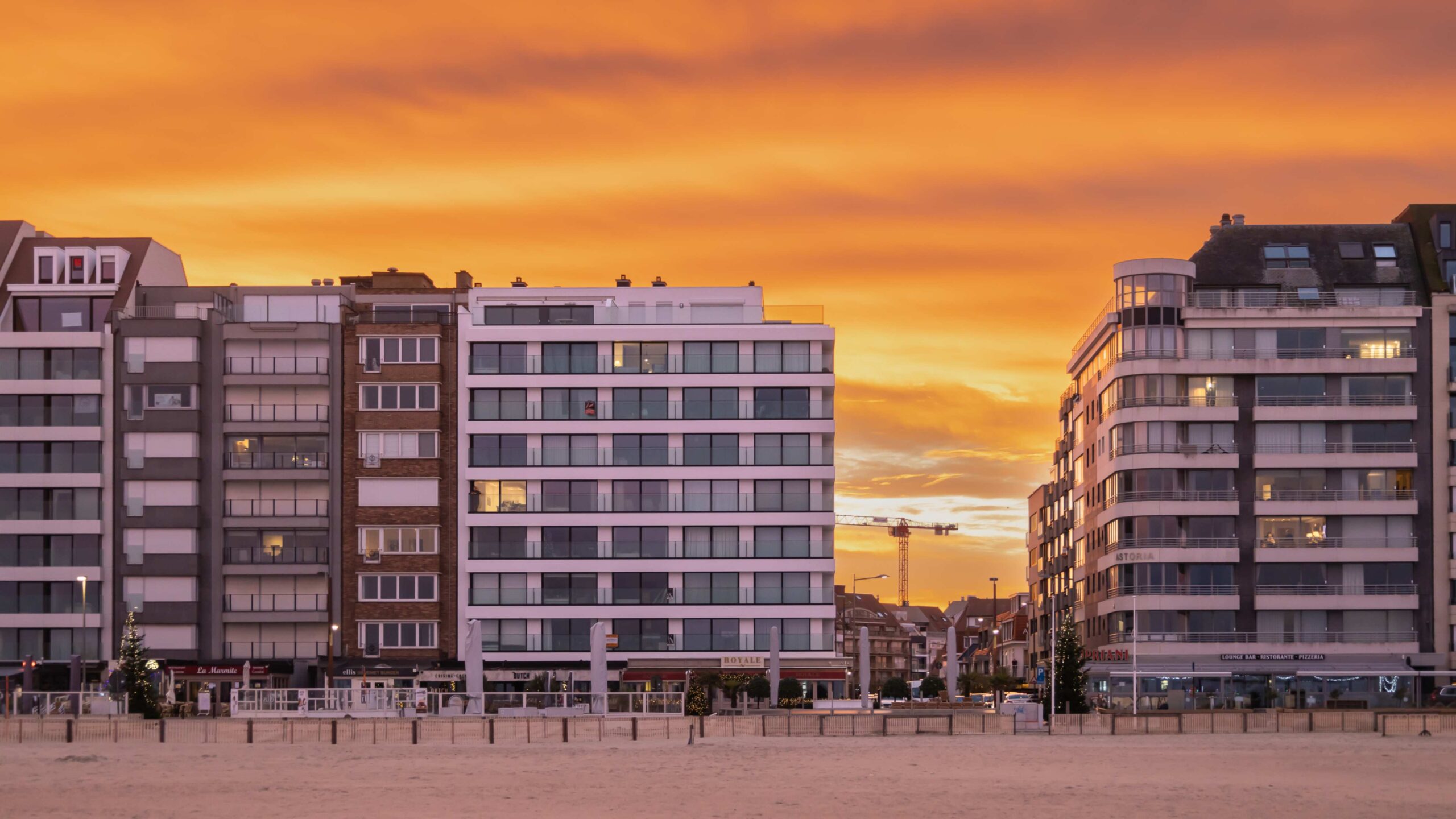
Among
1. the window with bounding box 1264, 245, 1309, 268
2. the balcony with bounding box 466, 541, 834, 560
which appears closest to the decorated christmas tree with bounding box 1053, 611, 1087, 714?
the balcony with bounding box 466, 541, 834, 560

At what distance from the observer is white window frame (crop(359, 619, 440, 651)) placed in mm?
103500

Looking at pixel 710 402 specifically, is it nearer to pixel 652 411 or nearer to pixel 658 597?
pixel 652 411

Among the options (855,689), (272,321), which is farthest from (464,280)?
(855,689)

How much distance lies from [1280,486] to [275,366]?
57849 millimetres

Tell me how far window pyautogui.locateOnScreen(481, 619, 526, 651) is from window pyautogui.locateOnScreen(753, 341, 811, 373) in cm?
2039

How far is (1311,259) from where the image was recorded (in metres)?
112

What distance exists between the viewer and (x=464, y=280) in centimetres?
12219

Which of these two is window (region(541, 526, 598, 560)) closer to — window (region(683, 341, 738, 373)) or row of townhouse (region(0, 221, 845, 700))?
row of townhouse (region(0, 221, 845, 700))

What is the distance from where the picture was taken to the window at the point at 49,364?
4109 inches

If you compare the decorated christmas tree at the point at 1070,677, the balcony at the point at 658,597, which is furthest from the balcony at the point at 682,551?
the decorated christmas tree at the point at 1070,677

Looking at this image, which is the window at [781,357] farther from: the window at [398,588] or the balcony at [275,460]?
the balcony at [275,460]

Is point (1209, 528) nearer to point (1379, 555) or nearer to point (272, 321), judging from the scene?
point (1379, 555)

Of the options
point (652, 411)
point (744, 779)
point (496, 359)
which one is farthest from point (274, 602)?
point (744, 779)

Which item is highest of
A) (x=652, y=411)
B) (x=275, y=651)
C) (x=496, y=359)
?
(x=496, y=359)
